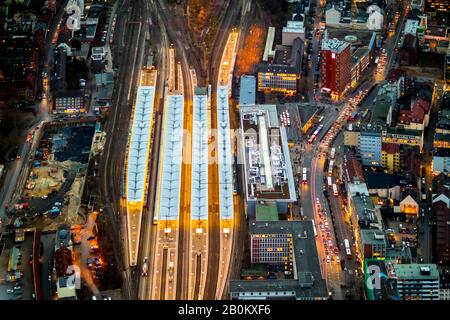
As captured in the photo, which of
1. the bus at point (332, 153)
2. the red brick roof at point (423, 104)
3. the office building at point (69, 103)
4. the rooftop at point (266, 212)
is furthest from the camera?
the office building at point (69, 103)

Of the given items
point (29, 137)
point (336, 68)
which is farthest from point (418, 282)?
point (29, 137)

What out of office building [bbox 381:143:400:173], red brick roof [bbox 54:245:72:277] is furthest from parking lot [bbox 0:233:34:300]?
office building [bbox 381:143:400:173]

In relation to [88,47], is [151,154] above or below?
below

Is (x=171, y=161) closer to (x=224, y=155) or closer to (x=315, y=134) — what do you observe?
(x=224, y=155)

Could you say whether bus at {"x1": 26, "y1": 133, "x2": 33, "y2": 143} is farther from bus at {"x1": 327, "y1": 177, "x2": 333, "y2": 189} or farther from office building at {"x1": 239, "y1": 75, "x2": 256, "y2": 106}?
bus at {"x1": 327, "y1": 177, "x2": 333, "y2": 189}

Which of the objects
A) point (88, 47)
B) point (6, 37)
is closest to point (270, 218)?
point (88, 47)

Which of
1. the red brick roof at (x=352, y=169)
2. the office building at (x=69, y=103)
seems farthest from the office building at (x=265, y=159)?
the office building at (x=69, y=103)

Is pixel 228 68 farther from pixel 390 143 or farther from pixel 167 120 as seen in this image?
pixel 390 143

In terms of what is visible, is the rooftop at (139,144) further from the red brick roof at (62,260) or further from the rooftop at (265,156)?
the rooftop at (265,156)

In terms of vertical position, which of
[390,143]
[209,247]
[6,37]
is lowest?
[209,247]
